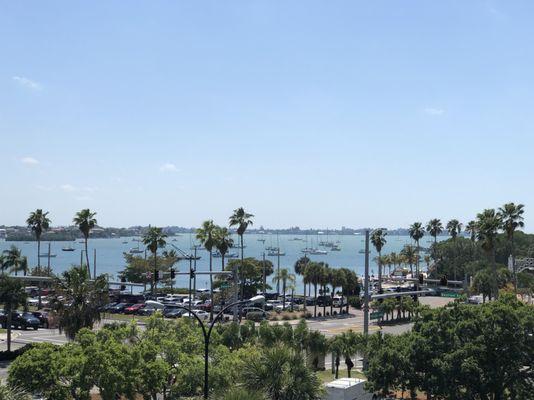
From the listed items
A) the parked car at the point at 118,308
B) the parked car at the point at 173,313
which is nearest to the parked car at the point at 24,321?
the parked car at the point at 118,308

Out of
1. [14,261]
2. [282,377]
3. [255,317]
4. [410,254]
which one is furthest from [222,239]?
[410,254]

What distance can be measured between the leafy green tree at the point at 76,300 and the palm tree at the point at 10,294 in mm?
8312

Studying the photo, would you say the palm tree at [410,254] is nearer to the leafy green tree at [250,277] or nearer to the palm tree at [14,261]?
the leafy green tree at [250,277]

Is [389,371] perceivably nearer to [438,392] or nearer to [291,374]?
[438,392]

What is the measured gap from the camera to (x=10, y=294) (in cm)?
4634

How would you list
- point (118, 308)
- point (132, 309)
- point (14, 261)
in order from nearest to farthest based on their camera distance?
point (14, 261) < point (132, 309) < point (118, 308)

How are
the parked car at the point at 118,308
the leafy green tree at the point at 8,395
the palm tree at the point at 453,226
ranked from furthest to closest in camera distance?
the palm tree at the point at 453,226, the parked car at the point at 118,308, the leafy green tree at the point at 8,395

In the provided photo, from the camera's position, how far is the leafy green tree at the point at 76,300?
39062 millimetres

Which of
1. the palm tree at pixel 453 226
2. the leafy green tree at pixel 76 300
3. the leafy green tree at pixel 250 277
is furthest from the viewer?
the palm tree at pixel 453 226

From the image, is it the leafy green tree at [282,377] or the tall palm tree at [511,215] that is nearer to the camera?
the leafy green tree at [282,377]

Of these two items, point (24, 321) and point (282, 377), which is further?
point (24, 321)

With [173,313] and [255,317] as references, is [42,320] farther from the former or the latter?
[255,317]

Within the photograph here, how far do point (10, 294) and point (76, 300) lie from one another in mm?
10096

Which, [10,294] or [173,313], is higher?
[10,294]
